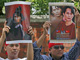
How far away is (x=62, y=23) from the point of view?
3469 millimetres

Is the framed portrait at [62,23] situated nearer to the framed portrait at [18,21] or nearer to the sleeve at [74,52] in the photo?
the sleeve at [74,52]

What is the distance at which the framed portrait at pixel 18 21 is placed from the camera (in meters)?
3.36

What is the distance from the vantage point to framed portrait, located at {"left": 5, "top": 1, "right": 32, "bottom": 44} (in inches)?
132

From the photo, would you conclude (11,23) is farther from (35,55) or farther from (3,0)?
(3,0)

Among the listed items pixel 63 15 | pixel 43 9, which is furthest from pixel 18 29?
pixel 43 9

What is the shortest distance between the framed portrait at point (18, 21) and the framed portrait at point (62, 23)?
0.32 meters

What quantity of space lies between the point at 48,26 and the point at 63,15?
0.83 ft

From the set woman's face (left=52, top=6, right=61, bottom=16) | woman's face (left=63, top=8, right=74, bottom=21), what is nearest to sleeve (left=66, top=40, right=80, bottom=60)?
woman's face (left=63, top=8, right=74, bottom=21)

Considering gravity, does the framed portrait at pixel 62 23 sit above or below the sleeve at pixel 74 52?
above

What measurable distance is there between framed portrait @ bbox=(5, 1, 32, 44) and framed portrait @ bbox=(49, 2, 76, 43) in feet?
1.04

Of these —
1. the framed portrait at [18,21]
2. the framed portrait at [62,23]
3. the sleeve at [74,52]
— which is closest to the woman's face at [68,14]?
the framed portrait at [62,23]

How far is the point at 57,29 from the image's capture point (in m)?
3.46

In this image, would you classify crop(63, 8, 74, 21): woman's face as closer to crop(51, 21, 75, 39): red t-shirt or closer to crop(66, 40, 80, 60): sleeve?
crop(51, 21, 75, 39): red t-shirt

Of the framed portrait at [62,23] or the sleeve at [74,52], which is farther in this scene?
the sleeve at [74,52]
